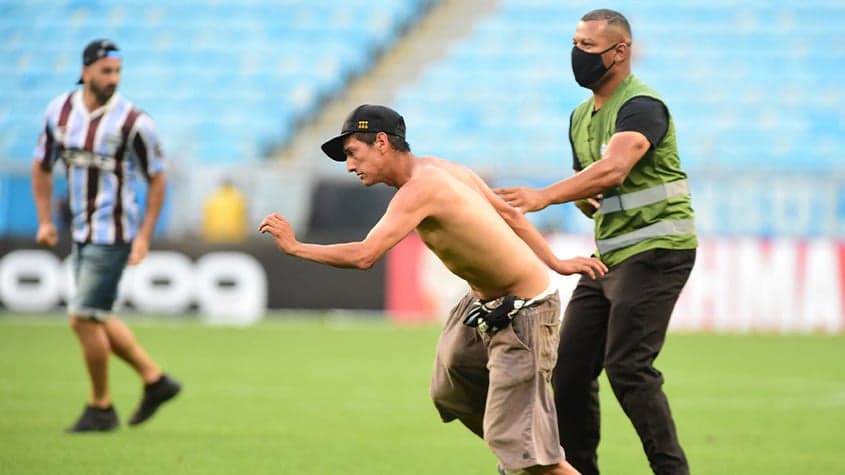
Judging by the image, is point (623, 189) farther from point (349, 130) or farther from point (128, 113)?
point (128, 113)

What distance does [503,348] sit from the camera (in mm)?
6387

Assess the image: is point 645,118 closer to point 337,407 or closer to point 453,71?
point 337,407

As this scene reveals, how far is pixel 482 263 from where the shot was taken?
6332 millimetres

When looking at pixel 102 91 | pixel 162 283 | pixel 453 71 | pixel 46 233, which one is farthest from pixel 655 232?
pixel 453 71

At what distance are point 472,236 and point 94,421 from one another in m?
4.06

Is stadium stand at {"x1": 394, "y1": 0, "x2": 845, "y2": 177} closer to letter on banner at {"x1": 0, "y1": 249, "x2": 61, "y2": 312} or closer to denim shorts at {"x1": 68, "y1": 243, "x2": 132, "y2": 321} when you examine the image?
letter on banner at {"x1": 0, "y1": 249, "x2": 61, "y2": 312}

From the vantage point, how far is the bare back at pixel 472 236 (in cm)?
621

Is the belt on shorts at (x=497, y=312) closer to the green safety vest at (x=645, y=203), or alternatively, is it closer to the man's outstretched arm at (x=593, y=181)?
the man's outstretched arm at (x=593, y=181)

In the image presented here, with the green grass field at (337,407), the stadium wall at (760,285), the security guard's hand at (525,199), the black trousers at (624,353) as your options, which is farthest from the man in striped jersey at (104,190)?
the stadium wall at (760,285)

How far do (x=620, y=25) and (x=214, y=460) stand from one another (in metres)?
3.29

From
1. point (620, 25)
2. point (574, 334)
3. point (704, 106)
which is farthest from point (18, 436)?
point (704, 106)

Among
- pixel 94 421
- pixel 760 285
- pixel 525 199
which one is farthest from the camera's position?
pixel 760 285

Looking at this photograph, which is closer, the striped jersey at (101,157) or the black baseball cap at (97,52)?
the black baseball cap at (97,52)

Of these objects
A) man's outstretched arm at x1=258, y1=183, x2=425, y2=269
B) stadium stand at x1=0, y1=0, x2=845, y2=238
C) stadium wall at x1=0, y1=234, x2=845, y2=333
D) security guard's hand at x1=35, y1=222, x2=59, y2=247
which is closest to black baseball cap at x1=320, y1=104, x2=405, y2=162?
man's outstretched arm at x1=258, y1=183, x2=425, y2=269
